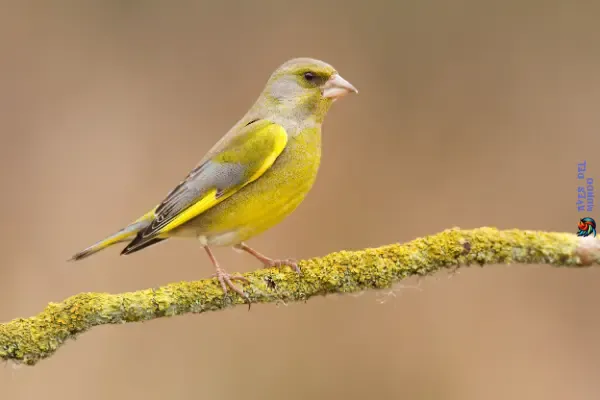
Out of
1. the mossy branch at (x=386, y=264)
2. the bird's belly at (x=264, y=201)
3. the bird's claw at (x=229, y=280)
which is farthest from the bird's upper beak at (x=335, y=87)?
the bird's claw at (x=229, y=280)

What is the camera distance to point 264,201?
235 cm

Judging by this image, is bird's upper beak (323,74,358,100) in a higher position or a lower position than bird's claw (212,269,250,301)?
higher

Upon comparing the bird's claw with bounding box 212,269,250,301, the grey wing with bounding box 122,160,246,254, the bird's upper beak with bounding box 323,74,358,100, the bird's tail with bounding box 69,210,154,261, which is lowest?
the bird's claw with bounding box 212,269,250,301

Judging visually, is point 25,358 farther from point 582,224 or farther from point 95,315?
point 582,224

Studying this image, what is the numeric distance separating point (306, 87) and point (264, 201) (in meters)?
0.45

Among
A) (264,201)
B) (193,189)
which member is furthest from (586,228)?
(193,189)

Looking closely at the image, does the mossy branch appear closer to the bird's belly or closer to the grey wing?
the bird's belly

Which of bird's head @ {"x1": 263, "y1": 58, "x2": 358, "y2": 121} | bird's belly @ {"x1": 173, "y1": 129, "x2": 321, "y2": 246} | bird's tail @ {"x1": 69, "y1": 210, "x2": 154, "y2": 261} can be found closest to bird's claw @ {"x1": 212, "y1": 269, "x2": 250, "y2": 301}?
bird's belly @ {"x1": 173, "y1": 129, "x2": 321, "y2": 246}

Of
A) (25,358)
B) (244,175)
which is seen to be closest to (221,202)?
(244,175)

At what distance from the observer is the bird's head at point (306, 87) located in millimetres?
2449

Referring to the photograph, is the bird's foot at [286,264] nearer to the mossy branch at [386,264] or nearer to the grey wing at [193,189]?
the mossy branch at [386,264]

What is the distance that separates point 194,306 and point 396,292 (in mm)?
621

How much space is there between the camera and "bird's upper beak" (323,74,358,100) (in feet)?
7.88

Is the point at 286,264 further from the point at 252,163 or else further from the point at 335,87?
the point at 335,87
